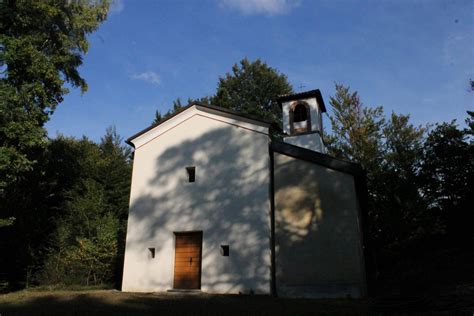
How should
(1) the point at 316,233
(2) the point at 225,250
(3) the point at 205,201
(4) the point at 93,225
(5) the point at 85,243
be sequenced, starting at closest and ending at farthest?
(1) the point at 316,233 < (2) the point at 225,250 < (3) the point at 205,201 < (5) the point at 85,243 < (4) the point at 93,225

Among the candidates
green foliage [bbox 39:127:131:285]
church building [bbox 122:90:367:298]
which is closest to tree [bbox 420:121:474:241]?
church building [bbox 122:90:367:298]

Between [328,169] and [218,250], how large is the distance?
466 cm

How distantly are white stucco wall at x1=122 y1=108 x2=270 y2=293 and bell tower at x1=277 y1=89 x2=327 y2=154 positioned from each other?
4.89 meters

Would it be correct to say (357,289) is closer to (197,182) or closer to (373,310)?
(373,310)

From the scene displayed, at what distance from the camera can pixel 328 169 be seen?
1223 centimetres

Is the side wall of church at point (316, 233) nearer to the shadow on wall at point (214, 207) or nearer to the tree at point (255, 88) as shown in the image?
the shadow on wall at point (214, 207)

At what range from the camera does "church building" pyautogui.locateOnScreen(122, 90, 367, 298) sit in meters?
11.6

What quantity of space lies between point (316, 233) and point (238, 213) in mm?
2756

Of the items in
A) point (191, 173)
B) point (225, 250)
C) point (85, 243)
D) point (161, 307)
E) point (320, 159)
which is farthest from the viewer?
point (85, 243)

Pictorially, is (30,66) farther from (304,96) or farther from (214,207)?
(304,96)

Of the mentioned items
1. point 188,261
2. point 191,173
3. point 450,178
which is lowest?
point 188,261

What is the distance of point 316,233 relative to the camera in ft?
38.6

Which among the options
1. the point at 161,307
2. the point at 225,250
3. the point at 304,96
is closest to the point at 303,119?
the point at 304,96

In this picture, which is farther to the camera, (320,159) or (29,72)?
(29,72)
